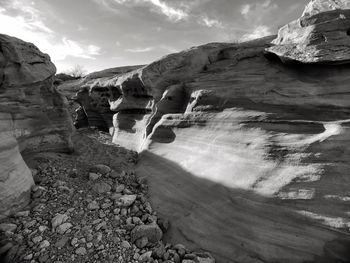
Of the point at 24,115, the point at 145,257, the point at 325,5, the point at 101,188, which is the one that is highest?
the point at 325,5

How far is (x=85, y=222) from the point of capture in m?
3.30

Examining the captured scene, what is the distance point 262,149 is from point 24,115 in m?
4.85

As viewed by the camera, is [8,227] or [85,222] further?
Result: [85,222]

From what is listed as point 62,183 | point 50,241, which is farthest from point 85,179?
point 50,241

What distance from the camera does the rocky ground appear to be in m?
2.81

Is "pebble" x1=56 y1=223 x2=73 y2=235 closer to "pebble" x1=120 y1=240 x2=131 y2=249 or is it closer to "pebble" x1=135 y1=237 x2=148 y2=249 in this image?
"pebble" x1=120 y1=240 x2=131 y2=249

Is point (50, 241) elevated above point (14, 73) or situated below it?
below

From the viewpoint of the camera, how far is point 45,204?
3486 millimetres

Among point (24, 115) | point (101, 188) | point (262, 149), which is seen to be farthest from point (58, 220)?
point (262, 149)

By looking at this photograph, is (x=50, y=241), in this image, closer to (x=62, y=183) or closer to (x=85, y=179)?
(x=62, y=183)

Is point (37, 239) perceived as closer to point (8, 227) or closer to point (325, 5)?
point (8, 227)

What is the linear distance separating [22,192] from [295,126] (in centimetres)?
452

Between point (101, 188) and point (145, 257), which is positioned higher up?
point (101, 188)

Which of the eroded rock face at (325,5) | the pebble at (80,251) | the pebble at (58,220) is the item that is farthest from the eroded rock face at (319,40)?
the pebble at (58,220)
